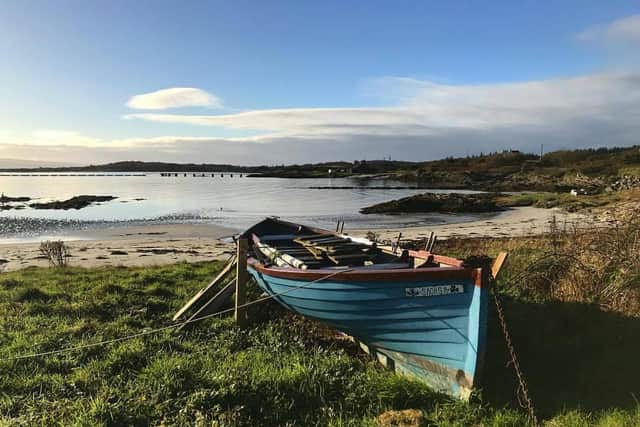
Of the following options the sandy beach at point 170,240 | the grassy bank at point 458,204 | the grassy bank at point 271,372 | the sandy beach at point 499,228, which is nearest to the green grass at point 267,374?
the grassy bank at point 271,372

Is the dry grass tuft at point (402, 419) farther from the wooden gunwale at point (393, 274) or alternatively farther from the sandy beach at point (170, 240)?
the sandy beach at point (170, 240)

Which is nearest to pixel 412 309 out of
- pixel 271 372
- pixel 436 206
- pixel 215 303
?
pixel 271 372

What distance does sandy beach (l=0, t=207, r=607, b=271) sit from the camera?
703 inches

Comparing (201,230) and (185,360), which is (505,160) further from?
(185,360)

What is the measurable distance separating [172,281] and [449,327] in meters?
8.03

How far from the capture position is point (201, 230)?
2912 centimetres

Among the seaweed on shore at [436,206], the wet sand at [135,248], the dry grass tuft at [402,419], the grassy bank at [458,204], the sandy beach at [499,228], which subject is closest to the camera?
the dry grass tuft at [402,419]

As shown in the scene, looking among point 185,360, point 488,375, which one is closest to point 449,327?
point 488,375

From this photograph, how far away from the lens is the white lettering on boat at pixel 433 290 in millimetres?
5325

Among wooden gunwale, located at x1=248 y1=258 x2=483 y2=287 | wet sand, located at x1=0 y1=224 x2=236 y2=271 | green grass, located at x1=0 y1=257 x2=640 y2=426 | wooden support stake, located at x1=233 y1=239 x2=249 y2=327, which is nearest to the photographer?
green grass, located at x1=0 y1=257 x2=640 y2=426

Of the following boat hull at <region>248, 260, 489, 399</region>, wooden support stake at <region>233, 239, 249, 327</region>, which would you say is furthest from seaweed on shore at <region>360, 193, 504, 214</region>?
boat hull at <region>248, 260, 489, 399</region>

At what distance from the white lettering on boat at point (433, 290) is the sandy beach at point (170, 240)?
10234mm

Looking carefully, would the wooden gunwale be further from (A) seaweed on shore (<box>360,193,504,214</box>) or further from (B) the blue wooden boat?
(A) seaweed on shore (<box>360,193,504,214</box>)

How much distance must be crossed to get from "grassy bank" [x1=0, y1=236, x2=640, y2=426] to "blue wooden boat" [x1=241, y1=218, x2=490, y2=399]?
0.99 ft
